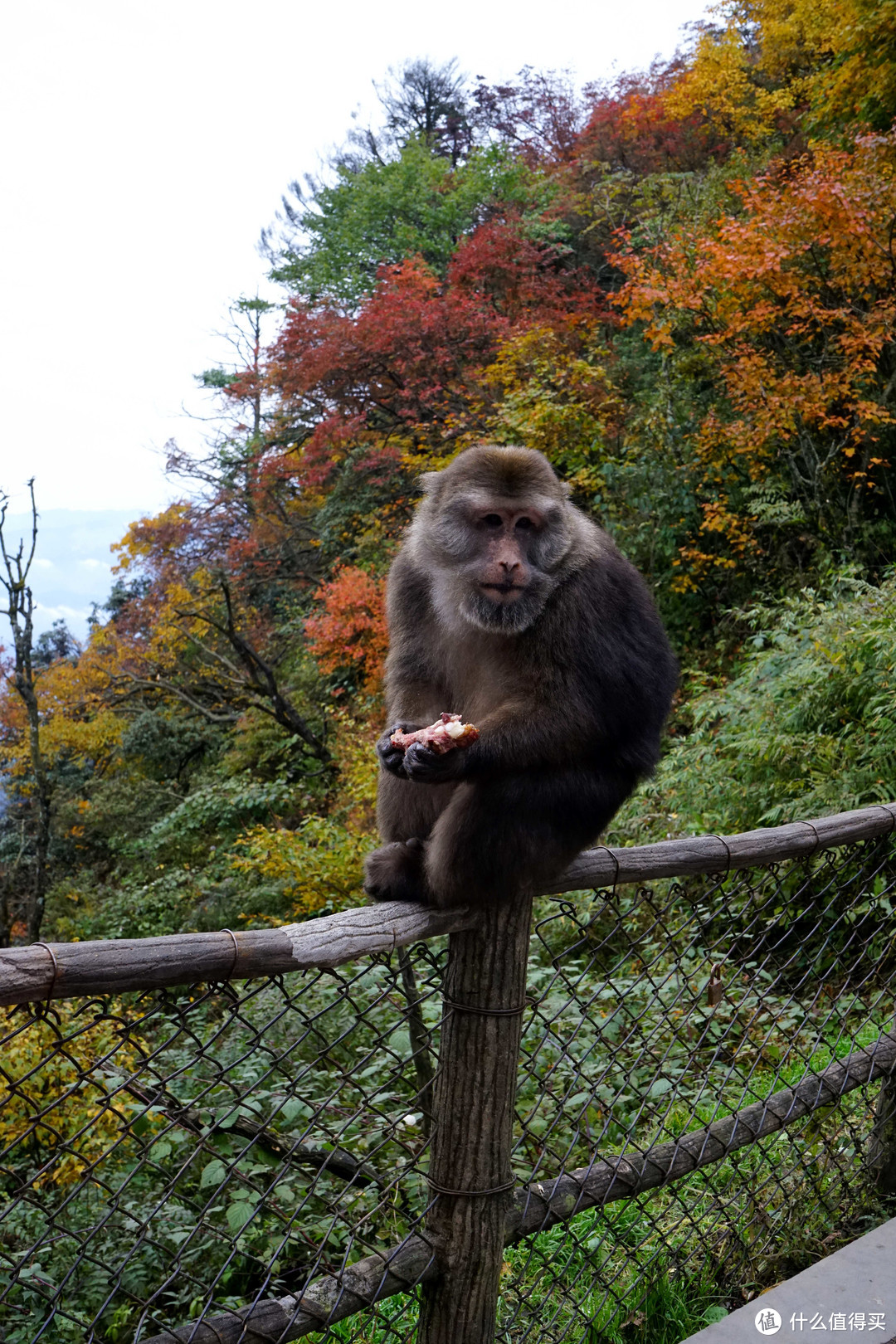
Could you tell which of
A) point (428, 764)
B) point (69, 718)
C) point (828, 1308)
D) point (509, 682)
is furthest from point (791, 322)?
point (69, 718)

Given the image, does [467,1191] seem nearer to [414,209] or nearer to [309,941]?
[309,941]

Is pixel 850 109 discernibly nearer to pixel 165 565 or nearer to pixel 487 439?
pixel 487 439

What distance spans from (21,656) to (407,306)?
226 inches

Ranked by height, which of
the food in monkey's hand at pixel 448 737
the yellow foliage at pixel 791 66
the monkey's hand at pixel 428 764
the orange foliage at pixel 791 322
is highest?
the yellow foliage at pixel 791 66

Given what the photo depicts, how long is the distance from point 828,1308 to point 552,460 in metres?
9.63

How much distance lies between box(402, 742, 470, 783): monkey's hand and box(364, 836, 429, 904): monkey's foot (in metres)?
0.36

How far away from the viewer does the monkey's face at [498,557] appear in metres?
2.69

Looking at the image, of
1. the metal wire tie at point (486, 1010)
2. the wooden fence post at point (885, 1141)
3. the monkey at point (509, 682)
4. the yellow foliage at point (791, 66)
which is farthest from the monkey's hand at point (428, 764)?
the yellow foliage at point (791, 66)

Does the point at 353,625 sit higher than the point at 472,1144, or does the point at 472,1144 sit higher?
the point at 353,625

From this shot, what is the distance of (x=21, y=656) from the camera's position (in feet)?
31.3

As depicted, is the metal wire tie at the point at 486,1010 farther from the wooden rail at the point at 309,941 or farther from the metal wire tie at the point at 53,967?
the metal wire tie at the point at 53,967

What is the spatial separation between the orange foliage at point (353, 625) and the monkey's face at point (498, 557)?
7346 millimetres

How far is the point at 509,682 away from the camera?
108 inches

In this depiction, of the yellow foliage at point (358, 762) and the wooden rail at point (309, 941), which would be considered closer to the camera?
the wooden rail at point (309, 941)
